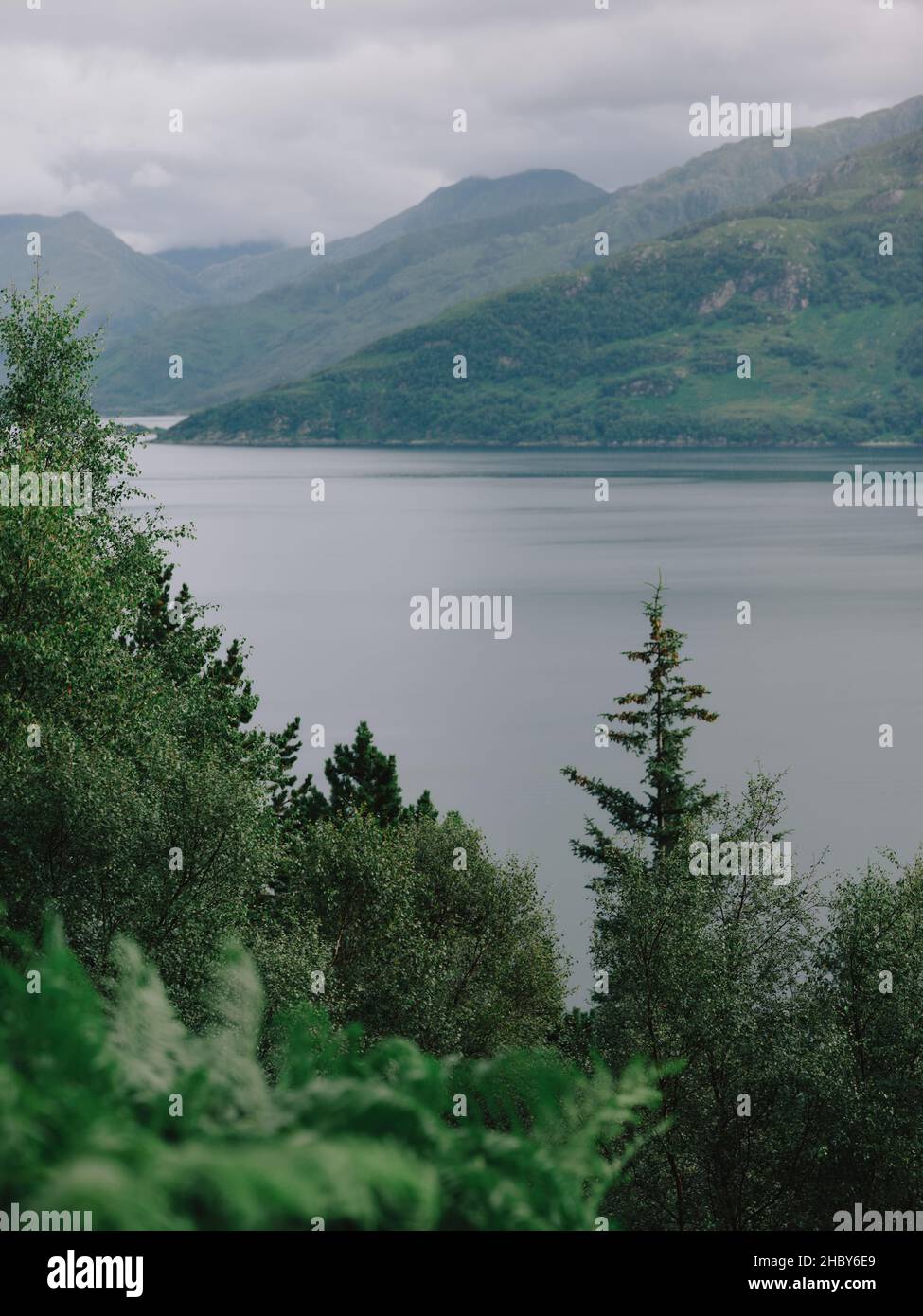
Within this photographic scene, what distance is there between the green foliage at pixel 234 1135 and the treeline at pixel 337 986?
0.05 feet

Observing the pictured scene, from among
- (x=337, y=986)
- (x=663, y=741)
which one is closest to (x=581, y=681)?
(x=663, y=741)

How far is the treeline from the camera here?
14.3 feet

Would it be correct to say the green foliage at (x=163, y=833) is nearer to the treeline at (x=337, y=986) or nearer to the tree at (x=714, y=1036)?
the treeline at (x=337, y=986)

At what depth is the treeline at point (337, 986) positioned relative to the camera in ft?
14.3

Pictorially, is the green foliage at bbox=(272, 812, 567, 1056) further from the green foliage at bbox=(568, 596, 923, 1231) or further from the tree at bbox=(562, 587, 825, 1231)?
the green foliage at bbox=(568, 596, 923, 1231)

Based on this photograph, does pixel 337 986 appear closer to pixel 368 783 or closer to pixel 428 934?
pixel 428 934

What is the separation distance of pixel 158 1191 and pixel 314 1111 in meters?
0.91

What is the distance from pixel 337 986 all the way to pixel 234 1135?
32398 mm

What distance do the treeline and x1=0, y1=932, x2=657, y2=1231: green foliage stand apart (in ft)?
0.05

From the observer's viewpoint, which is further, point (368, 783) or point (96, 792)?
point (368, 783)

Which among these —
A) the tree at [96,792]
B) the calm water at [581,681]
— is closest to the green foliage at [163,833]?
the tree at [96,792]

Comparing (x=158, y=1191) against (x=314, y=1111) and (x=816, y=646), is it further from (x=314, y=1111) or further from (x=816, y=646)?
(x=816, y=646)

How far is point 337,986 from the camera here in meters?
35.8
